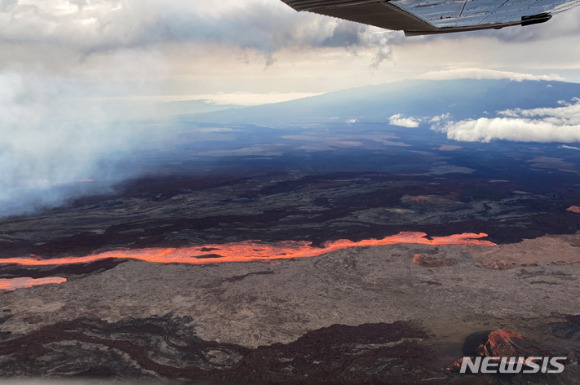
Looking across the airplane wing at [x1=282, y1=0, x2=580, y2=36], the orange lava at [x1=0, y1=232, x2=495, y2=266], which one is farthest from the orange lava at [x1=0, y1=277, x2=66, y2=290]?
the airplane wing at [x1=282, y1=0, x2=580, y2=36]

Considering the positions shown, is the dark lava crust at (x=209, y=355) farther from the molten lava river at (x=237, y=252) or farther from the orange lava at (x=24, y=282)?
the molten lava river at (x=237, y=252)

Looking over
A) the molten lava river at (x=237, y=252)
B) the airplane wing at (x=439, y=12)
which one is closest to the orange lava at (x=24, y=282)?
the molten lava river at (x=237, y=252)

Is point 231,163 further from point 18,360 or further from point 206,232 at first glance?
point 18,360

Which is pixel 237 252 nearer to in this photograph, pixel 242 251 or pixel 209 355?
pixel 242 251

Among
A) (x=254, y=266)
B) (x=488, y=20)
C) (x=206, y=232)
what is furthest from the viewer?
(x=206, y=232)

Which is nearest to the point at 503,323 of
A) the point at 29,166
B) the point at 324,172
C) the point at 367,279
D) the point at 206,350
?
the point at 367,279

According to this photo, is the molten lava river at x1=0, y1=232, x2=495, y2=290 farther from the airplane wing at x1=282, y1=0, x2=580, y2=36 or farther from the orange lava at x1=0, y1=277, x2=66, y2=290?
the airplane wing at x1=282, y1=0, x2=580, y2=36

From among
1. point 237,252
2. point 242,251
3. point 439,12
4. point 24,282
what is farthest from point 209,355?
point 439,12
